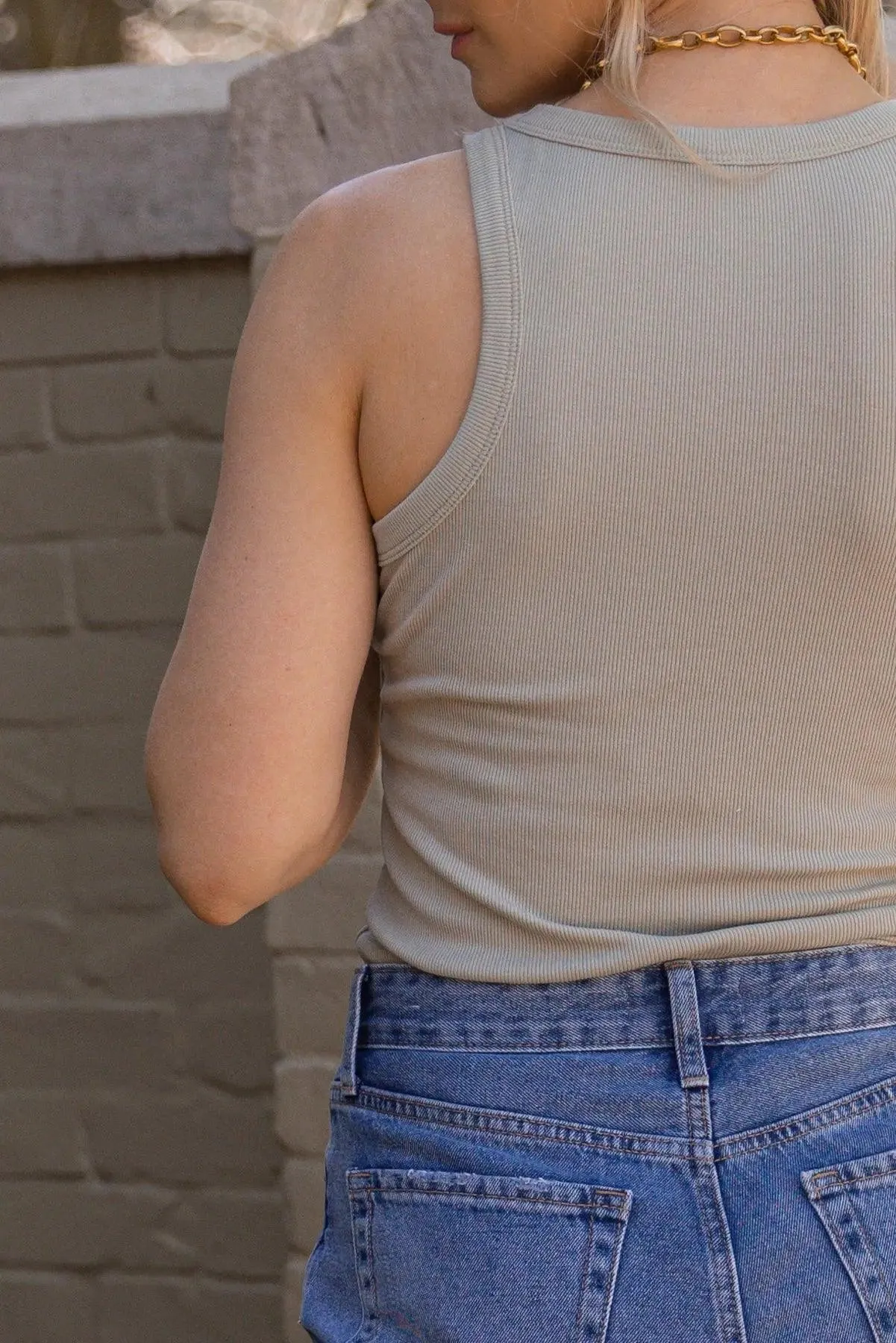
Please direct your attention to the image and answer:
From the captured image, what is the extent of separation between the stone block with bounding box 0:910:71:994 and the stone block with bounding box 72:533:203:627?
49 cm

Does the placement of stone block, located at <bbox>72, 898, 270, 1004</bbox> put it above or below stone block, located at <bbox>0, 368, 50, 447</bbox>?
below

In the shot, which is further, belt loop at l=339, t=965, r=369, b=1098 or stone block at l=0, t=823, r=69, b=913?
stone block at l=0, t=823, r=69, b=913

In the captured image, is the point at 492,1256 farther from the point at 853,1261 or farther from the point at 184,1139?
the point at 184,1139

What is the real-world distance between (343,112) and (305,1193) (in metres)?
1.37

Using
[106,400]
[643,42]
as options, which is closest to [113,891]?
[106,400]

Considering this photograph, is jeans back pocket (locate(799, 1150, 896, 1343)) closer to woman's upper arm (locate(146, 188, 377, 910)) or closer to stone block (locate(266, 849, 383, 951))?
woman's upper arm (locate(146, 188, 377, 910))

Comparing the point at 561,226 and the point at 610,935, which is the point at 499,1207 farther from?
the point at 561,226

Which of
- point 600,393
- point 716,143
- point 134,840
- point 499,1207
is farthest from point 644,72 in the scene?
point 134,840

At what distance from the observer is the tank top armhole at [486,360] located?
85 cm

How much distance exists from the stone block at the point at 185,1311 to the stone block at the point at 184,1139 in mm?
176

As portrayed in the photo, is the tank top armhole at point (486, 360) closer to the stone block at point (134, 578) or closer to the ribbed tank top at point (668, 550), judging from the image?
the ribbed tank top at point (668, 550)

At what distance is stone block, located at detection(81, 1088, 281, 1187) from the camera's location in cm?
242

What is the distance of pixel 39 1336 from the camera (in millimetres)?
2555

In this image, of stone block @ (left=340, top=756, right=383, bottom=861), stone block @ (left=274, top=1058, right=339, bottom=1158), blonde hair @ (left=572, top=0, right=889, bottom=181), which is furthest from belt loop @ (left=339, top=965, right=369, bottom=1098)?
stone block @ (left=274, top=1058, right=339, bottom=1158)
